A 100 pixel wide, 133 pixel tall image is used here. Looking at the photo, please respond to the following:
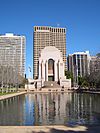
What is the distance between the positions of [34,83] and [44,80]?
5912mm

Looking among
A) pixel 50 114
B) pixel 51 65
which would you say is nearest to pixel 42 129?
pixel 50 114

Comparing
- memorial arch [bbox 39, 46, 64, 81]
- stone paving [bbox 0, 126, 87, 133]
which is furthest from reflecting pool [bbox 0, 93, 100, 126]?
memorial arch [bbox 39, 46, 64, 81]

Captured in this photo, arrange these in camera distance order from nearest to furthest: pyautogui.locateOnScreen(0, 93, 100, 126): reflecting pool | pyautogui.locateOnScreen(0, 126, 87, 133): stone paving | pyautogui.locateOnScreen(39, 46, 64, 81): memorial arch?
pyautogui.locateOnScreen(0, 126, 87, 133): stone paving < pyautogui.locateOnScreen(0, 93, 100, 126): reflecting pool < pyautogui.locateOnScreen(39, 46, 64, 81): memorial arch

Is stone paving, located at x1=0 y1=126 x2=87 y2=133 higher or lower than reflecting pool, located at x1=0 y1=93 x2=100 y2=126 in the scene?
higher

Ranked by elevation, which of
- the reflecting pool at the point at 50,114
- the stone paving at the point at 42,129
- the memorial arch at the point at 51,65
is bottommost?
the reflecting pool at the point at 50,114

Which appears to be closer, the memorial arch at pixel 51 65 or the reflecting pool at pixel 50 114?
the reflecting pool at pixel 50 114

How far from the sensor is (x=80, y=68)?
19612 cm

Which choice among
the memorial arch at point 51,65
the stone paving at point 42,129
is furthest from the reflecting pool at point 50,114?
the memorial arch at point 51,65

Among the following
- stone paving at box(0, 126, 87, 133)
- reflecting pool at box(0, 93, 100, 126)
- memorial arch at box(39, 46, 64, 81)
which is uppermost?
memorial arch at box(39, 46, 64, 81)

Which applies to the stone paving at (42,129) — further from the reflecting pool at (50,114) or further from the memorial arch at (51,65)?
the memorial arch at (51,65)

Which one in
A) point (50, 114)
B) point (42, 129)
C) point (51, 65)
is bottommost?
point (50, 114)

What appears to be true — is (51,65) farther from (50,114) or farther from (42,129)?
(42,129)

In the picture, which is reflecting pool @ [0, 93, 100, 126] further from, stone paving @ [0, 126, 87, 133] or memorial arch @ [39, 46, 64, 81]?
memorial arch @ [39, 46, 64, 81]

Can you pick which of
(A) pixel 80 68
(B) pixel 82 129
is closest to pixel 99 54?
(B) pixel 82 129
